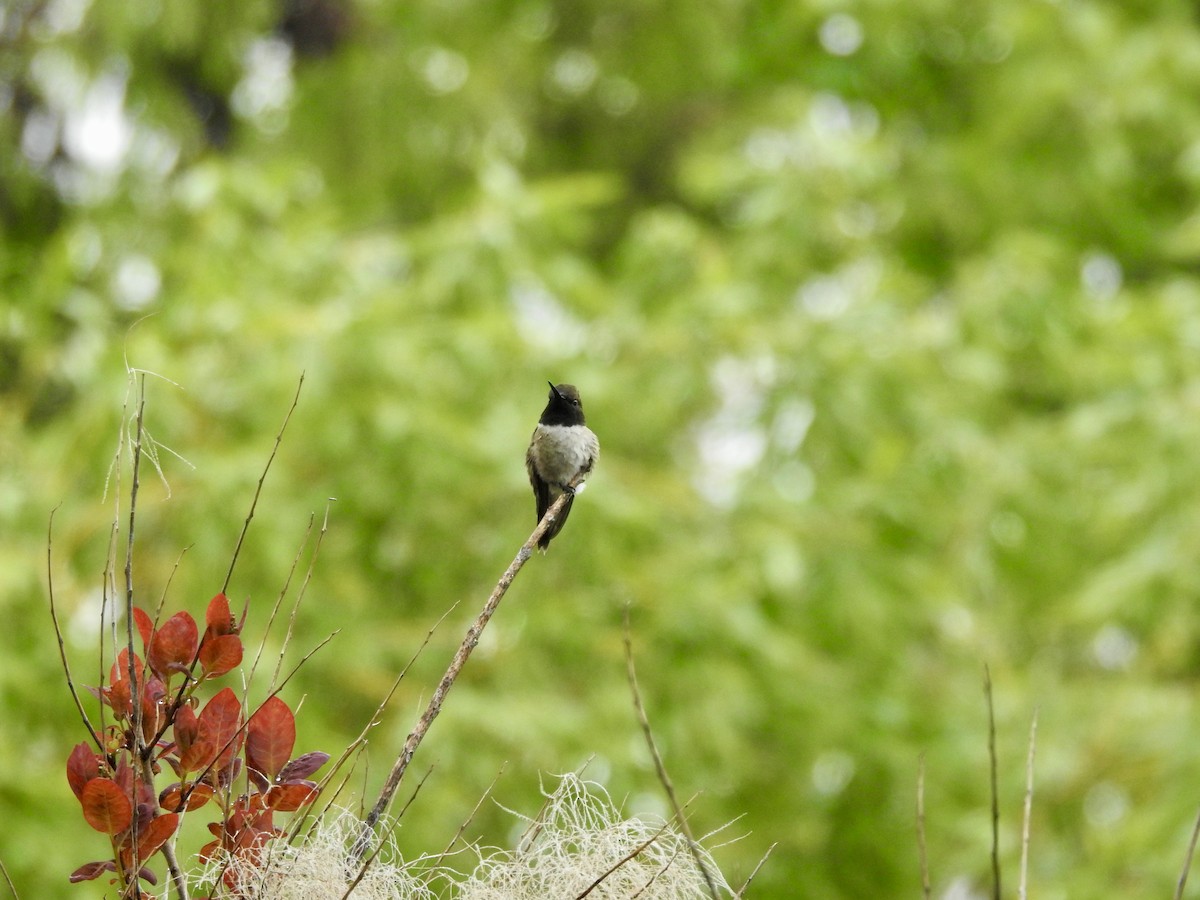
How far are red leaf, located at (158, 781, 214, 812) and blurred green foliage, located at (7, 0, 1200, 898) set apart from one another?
8.70ft

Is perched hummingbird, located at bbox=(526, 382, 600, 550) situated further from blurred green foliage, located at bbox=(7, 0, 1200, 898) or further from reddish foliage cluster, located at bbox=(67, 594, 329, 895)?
Answer: reddish foliage cluster, located at bbox=(67, 594, 329, 895)

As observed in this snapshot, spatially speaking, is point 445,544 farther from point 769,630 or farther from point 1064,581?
point 1064,581

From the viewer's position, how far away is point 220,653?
2014mm

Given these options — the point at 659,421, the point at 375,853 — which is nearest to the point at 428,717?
the point at 375,853

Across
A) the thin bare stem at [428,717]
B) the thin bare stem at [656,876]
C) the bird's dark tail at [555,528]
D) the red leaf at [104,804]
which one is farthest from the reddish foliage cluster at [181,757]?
the bird's dark tail at [555,528]

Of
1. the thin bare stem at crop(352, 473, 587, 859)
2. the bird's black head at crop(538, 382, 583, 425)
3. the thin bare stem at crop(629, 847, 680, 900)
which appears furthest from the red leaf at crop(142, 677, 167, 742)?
the bird's black head at crop(538, 382, 583, 425)

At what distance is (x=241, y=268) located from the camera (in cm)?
680

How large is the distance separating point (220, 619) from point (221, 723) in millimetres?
141

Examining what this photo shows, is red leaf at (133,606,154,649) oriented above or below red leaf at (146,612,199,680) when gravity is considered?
above

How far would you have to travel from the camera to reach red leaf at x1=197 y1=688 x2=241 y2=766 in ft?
Answer: 6.48

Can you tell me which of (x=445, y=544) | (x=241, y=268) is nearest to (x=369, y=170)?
(x=241, y=268)

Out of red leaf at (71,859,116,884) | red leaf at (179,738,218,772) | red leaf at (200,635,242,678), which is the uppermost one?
red leaf at (200,635,242,678)

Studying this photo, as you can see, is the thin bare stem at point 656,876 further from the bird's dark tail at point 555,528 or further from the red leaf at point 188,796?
the bird's dark tail at point 555,528

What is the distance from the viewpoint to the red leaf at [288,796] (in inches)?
80.2
